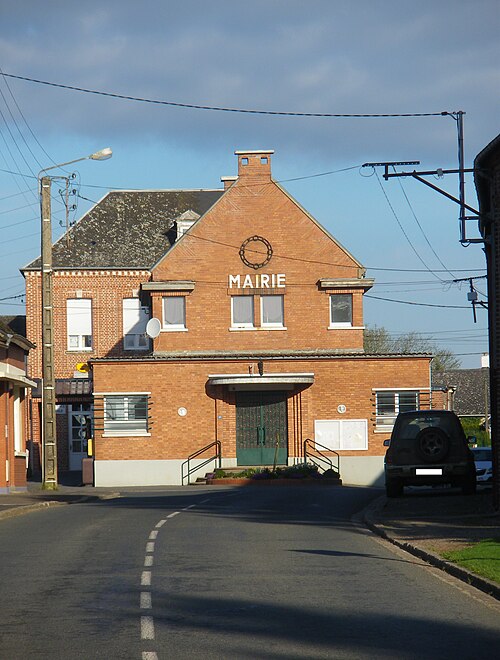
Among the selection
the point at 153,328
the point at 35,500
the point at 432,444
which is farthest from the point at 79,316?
the point at 432,444

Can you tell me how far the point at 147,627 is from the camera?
9.96m

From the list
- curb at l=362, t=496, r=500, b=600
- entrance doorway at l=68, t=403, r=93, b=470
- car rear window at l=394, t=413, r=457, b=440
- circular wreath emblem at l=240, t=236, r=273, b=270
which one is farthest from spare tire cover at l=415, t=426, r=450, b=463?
entrance doorway at l=68, t=403, r=93, b=470

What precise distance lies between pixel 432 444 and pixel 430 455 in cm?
25

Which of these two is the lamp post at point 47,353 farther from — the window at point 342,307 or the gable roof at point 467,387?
the gable roof at point 467,387

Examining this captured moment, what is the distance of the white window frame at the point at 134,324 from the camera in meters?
59.1

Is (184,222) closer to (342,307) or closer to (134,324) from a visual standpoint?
(134,324)

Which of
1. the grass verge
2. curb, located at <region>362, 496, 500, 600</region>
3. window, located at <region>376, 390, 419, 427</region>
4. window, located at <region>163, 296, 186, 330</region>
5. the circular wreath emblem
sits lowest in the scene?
curb, located at <region>362, 496, 500, 600</region>

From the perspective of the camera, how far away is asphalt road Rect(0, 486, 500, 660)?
30.0 feet

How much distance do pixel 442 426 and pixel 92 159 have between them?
13.6m

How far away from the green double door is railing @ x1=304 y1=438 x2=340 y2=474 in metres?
0.90

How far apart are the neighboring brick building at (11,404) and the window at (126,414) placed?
193 inches

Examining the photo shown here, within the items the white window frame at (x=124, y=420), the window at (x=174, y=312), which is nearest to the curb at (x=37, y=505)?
the white window frame at (x=124, y=420)

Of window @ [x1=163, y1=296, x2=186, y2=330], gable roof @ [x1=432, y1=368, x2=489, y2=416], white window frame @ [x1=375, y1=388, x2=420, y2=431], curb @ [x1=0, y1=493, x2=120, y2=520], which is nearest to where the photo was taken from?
curb @ [x1=0, y1=493, x2=120, y2=520]

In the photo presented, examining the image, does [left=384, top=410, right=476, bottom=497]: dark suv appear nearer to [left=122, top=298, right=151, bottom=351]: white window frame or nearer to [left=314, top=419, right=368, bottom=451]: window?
[left=314, top=419, right=368, bottom=451]: window
